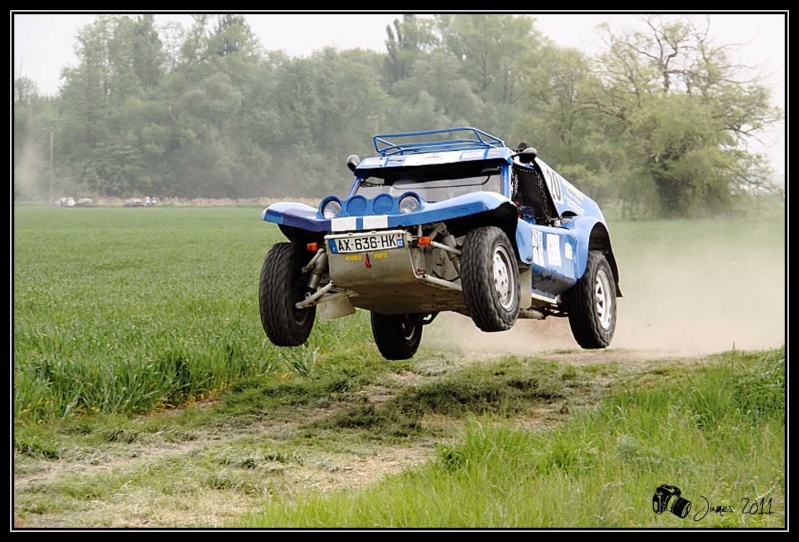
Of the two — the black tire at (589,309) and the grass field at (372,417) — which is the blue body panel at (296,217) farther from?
the black tire at (589,309)

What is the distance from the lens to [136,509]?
8.04m

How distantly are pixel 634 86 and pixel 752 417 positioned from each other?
139 ft

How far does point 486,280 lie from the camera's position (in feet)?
29.6

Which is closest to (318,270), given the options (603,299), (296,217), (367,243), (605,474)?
(296,217)

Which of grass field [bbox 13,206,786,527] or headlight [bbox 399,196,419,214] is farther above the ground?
headlight [bbox 399,196,419,214]

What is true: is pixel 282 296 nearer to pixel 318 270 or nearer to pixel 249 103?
pixel 318 270

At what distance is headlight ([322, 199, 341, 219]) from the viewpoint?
31.7 ft

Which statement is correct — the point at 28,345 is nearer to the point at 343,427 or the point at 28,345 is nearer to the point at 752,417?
the point at 343,427

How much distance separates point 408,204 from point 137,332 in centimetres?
556

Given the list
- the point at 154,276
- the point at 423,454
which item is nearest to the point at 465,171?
the point at 423,454

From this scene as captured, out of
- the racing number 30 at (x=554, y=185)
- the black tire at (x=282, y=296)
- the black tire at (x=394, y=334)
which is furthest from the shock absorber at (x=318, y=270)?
the racing number 30 at (x=554, y=185)

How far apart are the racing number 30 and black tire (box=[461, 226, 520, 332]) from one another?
2.02m

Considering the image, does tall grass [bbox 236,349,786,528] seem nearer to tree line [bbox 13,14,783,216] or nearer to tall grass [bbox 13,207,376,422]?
tall grass [bbox 13,207,376,422]

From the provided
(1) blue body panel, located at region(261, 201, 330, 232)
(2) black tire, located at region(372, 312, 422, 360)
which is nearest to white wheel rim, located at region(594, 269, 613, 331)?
(2) black tire, located at region(372, 312, 422, 360)
